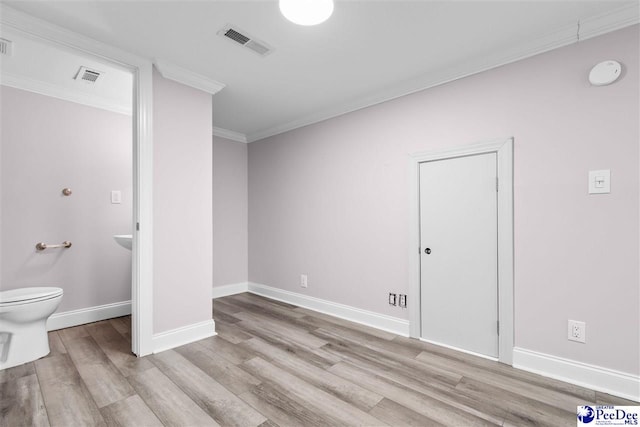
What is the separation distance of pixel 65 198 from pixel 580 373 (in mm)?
4606

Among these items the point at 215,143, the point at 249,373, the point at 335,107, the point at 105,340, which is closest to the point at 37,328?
the point at 105,340

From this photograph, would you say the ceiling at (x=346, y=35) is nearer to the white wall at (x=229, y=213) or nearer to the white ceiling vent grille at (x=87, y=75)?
the white ceiling vent grille at (x=87, y=75)

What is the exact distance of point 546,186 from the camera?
213 centimetres

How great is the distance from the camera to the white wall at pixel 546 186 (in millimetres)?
1865

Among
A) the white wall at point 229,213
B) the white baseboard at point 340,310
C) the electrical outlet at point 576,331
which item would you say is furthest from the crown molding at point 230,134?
the electrical outlet at point 576,331

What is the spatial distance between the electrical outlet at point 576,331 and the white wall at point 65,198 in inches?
164

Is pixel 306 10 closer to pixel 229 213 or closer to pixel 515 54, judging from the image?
pixel 515 54

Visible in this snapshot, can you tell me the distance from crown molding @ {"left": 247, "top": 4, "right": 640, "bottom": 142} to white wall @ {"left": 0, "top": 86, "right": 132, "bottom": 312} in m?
2.54

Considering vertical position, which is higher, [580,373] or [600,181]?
[600,181]

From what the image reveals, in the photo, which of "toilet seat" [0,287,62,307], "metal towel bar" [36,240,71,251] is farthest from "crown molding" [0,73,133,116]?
"toilet seat" [0,287,62,307]

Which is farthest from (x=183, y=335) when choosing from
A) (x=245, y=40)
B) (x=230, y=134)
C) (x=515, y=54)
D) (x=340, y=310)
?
(x=515, y=54)

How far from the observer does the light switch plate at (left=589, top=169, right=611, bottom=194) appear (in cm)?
190

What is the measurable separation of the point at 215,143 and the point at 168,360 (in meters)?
2.93

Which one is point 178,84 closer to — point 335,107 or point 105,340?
point 335,107
